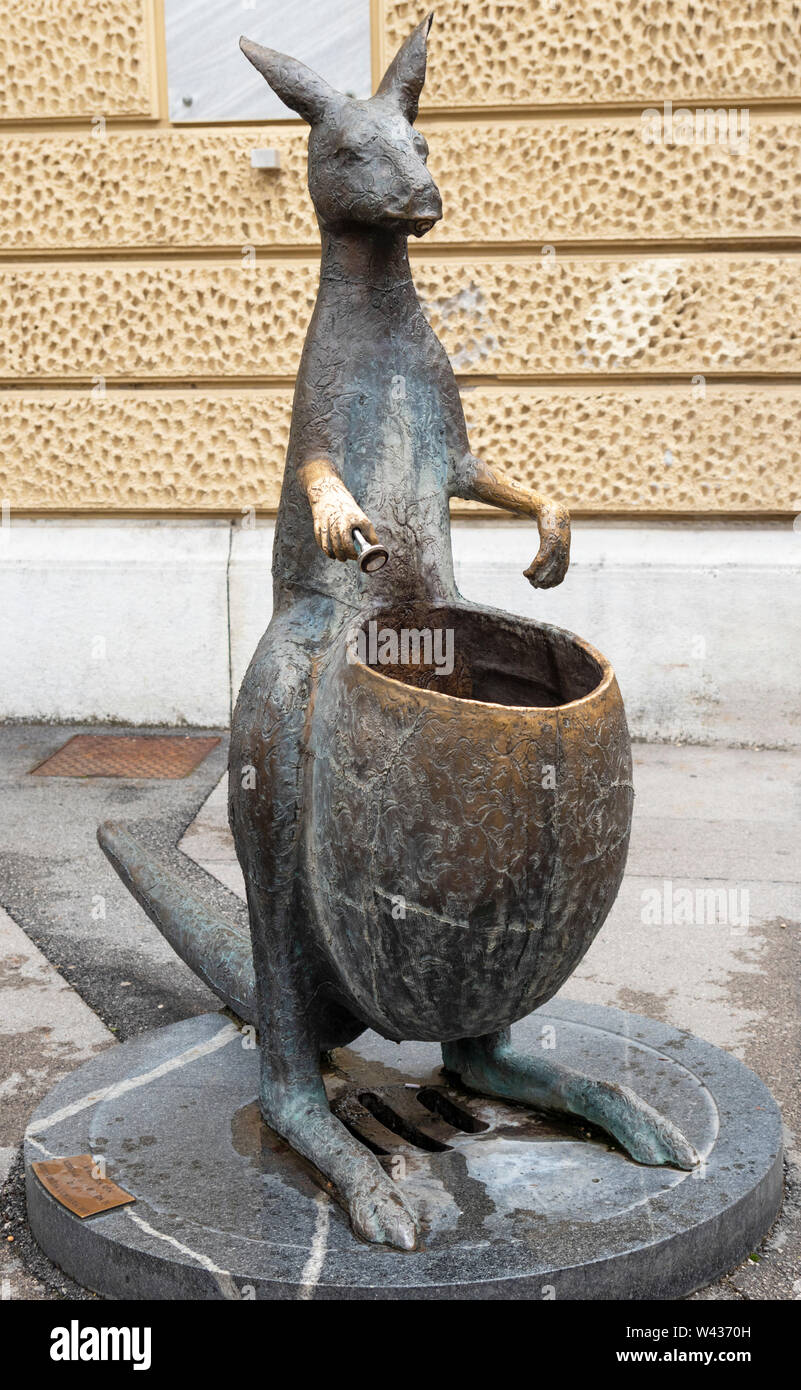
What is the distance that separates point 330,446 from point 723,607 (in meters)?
3.48

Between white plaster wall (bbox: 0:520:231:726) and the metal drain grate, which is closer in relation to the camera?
the metal drain grate

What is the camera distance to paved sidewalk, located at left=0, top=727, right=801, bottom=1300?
11.9 ft

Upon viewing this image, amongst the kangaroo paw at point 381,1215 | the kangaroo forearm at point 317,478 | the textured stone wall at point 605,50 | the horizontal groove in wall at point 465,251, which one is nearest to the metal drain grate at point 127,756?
the horizontal groove in wall at point 465,251

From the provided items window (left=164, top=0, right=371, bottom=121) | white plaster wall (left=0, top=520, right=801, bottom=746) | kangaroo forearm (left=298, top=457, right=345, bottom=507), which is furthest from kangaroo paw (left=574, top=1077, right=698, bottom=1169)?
window (left=164, top=0, right=371, bottom=121)

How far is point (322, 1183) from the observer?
8.78 feet

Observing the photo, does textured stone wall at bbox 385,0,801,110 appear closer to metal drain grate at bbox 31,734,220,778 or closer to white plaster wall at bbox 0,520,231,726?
white plaster wall at bbox 0,520,231,726

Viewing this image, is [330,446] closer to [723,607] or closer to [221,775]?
[221,775]

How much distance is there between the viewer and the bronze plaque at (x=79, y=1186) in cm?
262

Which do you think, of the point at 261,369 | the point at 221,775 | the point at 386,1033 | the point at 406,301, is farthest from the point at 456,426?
the point at 261,369

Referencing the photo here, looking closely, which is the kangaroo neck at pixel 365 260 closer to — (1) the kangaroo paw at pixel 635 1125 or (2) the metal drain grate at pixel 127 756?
(1) the kangaroo paw at pixel 635 1125

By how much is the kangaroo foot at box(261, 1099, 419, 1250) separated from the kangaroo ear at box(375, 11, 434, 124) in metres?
1.84

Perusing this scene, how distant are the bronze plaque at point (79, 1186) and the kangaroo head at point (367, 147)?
1771 millimetres

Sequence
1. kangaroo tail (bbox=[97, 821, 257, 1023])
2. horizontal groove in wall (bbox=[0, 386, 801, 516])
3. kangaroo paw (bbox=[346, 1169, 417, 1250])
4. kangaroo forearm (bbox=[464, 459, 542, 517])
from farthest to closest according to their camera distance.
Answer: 1. horizontal groove in wall (bbox=[0, 386, 801, 516])
2. kangaroo tail (bbox=[97, 821, 257, 1023])
3. kangaroo forearm (bbox=[464, 459, 542, 517])
4. kangaroo paw (bbox=[346, 1169, 417, 1250])

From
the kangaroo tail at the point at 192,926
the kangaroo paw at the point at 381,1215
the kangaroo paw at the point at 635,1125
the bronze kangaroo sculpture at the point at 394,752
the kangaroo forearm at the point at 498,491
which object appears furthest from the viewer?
the kangaroo tail at the point at 192,926
